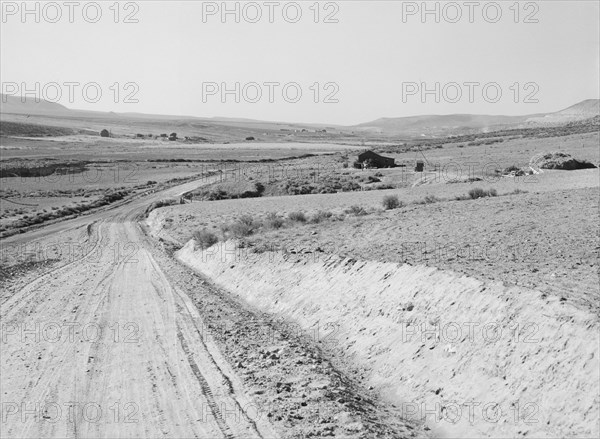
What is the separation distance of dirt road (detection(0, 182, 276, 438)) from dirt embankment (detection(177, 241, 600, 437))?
2.24 metres

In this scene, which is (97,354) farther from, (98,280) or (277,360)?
(98,280)

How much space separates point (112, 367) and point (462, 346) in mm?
6143

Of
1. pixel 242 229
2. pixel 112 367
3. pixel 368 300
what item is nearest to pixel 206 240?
pixel 242 229

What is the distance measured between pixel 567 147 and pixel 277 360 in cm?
5589

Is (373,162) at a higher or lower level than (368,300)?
higher

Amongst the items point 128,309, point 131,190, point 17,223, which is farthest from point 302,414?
point 131,190

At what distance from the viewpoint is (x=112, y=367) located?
12.2 meters

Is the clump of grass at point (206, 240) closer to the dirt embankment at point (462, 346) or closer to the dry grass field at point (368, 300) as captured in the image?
the dry grass field at point (368, 300)

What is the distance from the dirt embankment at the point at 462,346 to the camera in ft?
25.8

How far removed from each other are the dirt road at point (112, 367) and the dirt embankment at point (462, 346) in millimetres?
2237

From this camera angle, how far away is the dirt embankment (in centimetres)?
785

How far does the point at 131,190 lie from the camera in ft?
202

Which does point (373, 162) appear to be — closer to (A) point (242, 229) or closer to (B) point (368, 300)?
(A) point (242, 229)

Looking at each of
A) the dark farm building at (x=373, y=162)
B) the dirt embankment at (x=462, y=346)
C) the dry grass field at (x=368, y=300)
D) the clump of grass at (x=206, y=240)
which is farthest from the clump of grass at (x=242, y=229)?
the dark farm building at (x=373, y=162)
